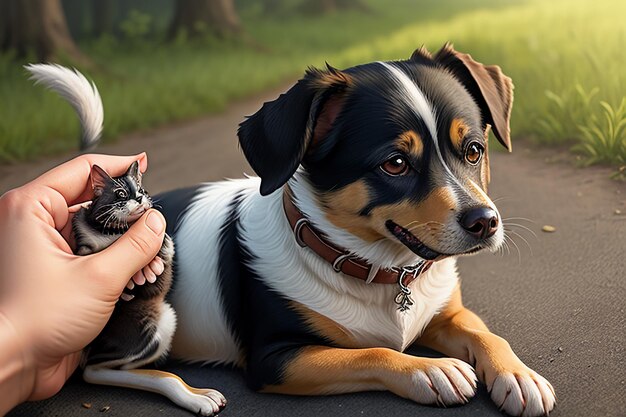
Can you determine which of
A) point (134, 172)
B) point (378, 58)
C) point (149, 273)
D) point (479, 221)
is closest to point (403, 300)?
point (479, 221)

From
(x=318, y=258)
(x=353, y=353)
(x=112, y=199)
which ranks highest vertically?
(x=112, y=199)

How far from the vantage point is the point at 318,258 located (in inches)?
137

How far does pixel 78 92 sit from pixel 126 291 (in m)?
1.04

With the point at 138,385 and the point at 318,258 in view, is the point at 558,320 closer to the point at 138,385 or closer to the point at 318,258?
the point at 318,258

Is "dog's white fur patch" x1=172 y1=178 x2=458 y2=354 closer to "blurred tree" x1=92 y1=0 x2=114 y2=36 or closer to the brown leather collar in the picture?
the brown leather collar

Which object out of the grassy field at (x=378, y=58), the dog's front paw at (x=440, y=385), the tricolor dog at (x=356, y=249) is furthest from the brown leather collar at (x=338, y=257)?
the grassy field at (x=378, y=58)

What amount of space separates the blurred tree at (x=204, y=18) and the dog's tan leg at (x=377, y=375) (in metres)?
11.5

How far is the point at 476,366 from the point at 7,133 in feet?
19.5

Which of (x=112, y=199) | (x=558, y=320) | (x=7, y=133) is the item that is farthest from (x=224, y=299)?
(x=7, y=133)

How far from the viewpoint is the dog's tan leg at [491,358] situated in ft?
10.2

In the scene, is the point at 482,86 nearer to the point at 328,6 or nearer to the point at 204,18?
the point at 204,18

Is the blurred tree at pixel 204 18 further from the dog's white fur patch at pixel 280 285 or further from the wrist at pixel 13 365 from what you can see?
the wrist at pixel 13 365

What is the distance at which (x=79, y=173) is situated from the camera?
11.8 feet

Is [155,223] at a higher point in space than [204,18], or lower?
higher
